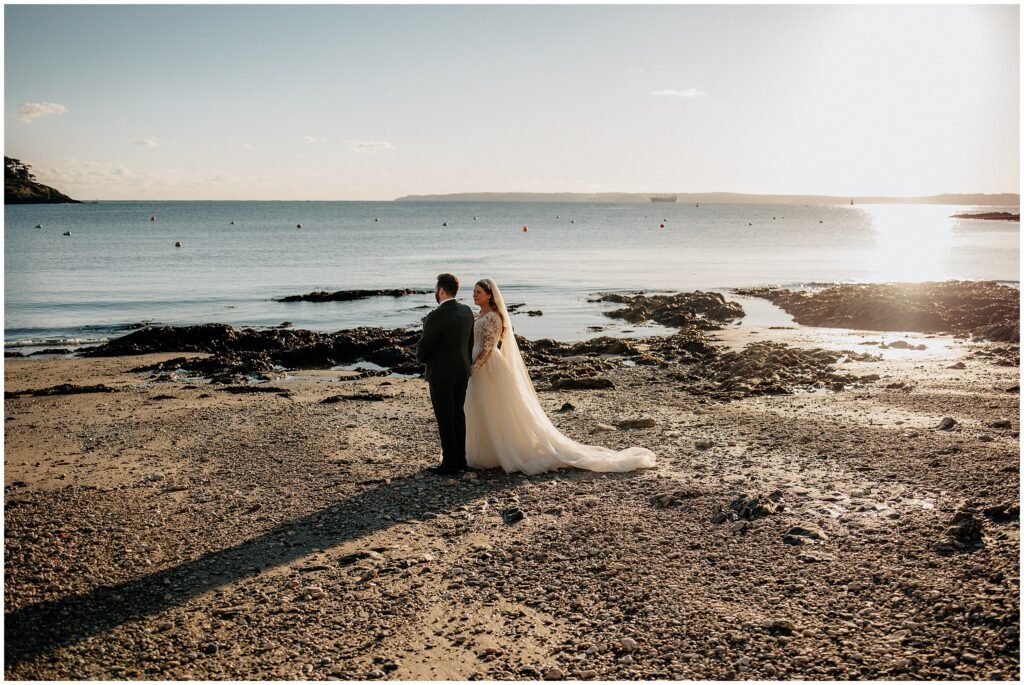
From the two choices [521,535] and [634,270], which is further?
[634,270]

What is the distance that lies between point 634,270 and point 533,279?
29.9 ft

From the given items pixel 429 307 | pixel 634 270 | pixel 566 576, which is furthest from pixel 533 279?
pixel 566 576

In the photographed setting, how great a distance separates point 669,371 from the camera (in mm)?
18938

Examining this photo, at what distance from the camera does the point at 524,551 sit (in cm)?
793

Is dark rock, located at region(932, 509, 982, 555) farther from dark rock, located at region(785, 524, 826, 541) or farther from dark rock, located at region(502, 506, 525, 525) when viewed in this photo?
dark rock, located at region(502, 506, 525, 525)

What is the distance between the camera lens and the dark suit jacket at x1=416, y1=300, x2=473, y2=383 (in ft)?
33.4

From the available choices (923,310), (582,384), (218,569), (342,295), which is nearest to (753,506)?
(218,569)

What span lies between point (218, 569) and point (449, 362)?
3.88 m

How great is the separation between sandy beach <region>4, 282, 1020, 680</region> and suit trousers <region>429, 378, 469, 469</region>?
444mm

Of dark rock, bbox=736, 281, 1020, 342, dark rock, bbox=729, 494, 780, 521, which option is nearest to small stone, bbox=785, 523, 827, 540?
dark rock, bbox=729, 494, 780, 521

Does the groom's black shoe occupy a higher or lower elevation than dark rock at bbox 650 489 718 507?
lower

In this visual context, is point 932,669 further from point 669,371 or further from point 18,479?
point 669,371

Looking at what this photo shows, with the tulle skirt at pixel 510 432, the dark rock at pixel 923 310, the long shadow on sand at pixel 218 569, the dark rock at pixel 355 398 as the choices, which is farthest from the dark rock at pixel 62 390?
the dark rock at pixel 923 310

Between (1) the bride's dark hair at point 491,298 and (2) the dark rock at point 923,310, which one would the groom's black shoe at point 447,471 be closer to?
(1) the bride's dark hair at point 491,298
